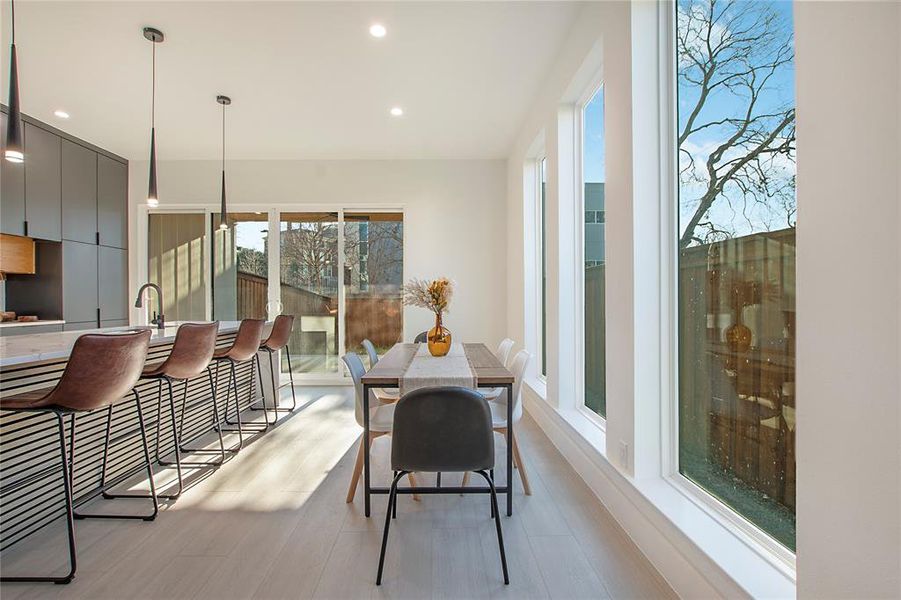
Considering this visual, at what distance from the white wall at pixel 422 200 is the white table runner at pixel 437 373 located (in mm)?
2836

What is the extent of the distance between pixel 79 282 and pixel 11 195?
3.60 feet

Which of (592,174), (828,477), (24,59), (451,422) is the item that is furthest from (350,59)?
(828,477)

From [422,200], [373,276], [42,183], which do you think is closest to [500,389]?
[373,276]

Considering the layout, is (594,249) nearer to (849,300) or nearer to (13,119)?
(849,300)

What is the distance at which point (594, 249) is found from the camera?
3215mm

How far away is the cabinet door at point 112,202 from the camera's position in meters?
5.25

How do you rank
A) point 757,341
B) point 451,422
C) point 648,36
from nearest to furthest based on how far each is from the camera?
point 757,341, point 451,422, point 648,36

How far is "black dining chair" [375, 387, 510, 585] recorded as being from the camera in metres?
1.73

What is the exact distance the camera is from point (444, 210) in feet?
18.9

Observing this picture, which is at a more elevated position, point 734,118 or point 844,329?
point 734,118

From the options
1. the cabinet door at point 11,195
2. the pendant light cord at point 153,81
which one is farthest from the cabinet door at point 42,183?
the pendant light cord at point 153,81

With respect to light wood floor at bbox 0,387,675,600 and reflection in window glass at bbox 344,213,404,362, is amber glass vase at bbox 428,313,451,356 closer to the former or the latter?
light wood floor at bbox 0,387,675,600

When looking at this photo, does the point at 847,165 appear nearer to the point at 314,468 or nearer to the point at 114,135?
the point at 314,468

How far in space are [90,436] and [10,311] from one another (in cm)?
352
